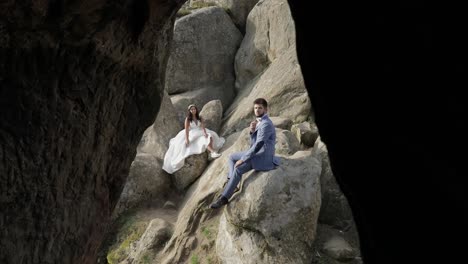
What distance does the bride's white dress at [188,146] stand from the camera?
1638 centimetres

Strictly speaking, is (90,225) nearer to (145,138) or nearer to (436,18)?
(436,18)

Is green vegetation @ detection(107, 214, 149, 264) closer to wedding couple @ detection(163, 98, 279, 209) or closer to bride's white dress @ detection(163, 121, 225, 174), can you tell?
bride's white dress @ detection(163, 121, 225, 174)

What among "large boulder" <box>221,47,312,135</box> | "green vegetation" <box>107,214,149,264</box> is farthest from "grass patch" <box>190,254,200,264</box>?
"large boulder" <box>221,47,312,135</box>

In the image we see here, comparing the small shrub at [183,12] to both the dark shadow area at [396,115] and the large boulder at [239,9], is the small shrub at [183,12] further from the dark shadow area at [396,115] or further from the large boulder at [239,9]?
the dark shadow area at [396,115]

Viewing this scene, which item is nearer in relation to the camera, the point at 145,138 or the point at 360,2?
the point at 360,2

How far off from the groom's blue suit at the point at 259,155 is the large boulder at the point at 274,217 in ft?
0.62

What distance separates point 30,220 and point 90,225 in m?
1.00

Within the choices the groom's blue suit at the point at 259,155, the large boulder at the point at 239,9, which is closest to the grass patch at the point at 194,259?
the groom's blue suit at the point at 259,155

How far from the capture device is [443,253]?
302cm

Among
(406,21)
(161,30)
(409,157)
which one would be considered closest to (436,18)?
(406,21)

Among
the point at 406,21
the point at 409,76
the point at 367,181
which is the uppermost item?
the point at 406,21

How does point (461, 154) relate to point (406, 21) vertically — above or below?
below

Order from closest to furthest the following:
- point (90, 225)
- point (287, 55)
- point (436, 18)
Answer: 1. point (436, 18)
2. point (90, 225)
3. point (287, 55)

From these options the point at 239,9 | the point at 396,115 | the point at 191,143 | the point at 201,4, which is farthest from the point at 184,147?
the point at 396,115
